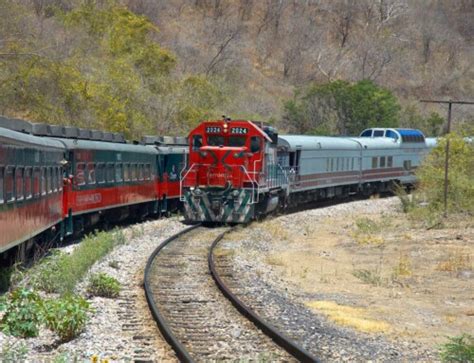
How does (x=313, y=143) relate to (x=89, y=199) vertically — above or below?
above

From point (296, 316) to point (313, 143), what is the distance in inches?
974

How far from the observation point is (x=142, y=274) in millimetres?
17078

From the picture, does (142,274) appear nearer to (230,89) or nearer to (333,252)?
(333,252)

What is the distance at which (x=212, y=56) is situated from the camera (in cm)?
7900

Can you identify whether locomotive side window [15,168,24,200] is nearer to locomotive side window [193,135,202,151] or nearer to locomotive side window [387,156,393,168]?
locomotive side window [193,135,202,151]

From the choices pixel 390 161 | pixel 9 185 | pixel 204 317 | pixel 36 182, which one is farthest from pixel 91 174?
pixel 390 161

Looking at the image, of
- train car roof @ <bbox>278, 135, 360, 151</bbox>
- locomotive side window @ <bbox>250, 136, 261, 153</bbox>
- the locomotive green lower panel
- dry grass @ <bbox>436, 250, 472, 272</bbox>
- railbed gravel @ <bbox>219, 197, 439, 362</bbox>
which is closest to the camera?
railbed gravel @ <bbox>219, 197, 439, 362</bbox>

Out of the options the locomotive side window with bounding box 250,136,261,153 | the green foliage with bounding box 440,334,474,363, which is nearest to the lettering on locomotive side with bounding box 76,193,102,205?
the locomotive side window with bounding box 250,136,261,153

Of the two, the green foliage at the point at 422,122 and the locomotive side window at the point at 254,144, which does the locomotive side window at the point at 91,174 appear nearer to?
the locomotive side window at the point at 254,144

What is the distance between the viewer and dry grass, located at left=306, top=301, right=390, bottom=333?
486 inches

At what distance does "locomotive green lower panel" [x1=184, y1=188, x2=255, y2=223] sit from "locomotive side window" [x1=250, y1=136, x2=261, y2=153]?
52.0 inches

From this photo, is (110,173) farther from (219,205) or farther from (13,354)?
(13,354)

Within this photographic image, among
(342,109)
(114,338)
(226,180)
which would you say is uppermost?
(342,109)

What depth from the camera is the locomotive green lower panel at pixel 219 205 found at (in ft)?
87.7
